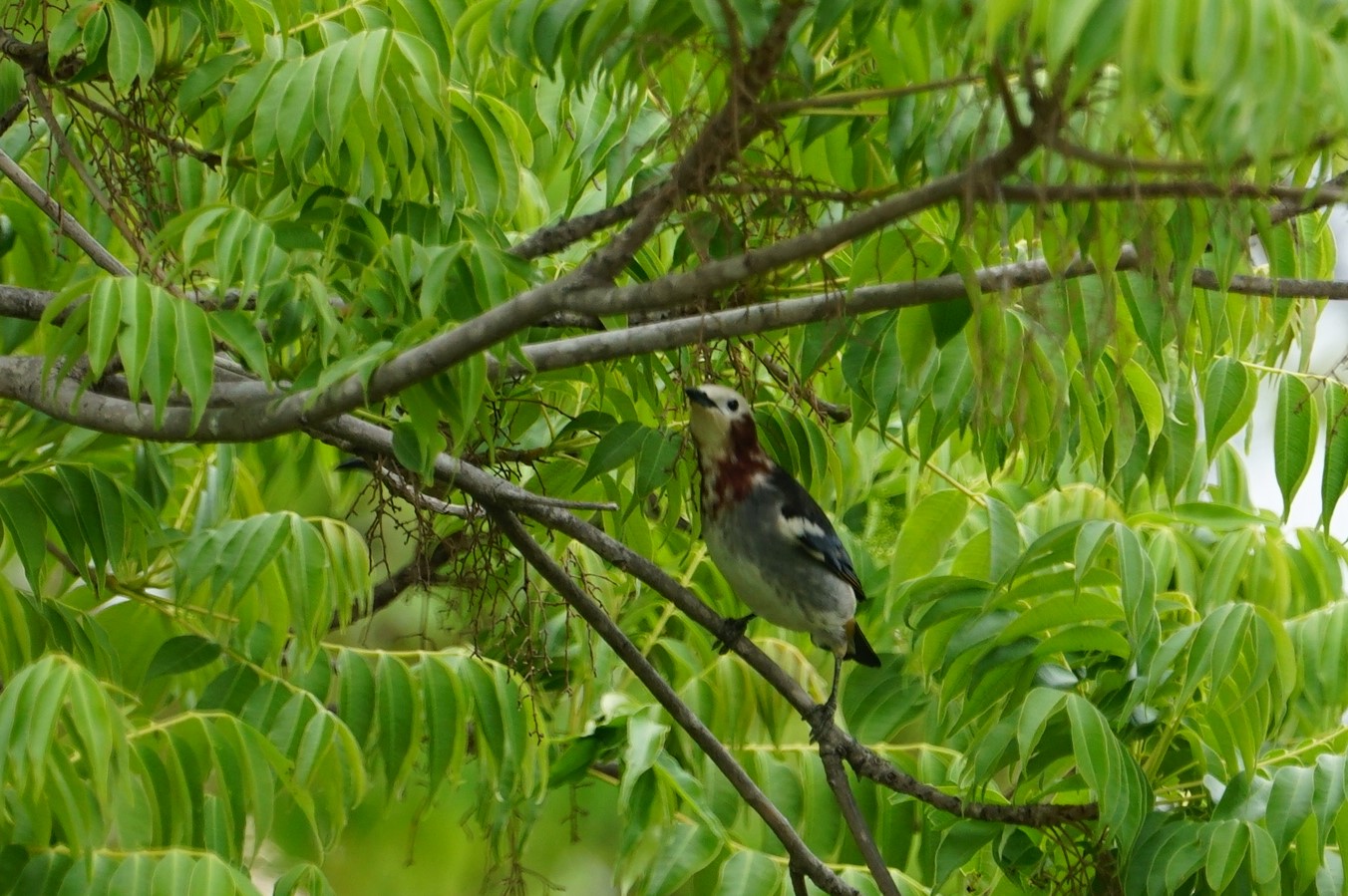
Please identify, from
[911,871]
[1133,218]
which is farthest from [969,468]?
[1133,218]

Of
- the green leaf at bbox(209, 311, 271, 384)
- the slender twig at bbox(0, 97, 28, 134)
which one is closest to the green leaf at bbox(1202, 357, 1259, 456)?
the green leaf at bbox(209, 311, 271, 384)

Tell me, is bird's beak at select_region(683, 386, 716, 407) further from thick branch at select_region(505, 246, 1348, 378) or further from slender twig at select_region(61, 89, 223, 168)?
slender twig at select_region(61, 89, 223, 168)

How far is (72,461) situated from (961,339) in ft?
7.10

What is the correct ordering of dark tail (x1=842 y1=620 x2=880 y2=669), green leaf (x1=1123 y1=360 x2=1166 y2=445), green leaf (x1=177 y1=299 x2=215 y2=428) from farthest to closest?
1. dark tail (x1=842 y1=620 x2=880 y2=669)
2. green leaf (x1=1123 y1=360 x2=1166 y2=445)
3. green leaf (x1=177 y1=299 x2=215 y2=428)

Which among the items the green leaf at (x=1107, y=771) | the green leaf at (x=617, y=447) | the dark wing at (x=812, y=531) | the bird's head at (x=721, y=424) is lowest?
the dark wing at (x=812, y=531)

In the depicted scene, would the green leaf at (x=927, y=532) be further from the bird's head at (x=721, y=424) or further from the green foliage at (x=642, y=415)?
the bird's head at (x=721, y=424)

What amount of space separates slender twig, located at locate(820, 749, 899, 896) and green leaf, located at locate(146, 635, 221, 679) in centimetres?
165

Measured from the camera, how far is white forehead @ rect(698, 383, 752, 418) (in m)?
4.27

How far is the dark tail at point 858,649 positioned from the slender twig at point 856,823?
4.41 feet

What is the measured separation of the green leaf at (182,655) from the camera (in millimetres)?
3869

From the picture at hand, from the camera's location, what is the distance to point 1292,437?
3.89m

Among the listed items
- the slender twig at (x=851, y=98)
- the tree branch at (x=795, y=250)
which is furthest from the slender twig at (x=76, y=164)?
the slender twig at (x=851, y=98)

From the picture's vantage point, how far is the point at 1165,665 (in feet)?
11.5

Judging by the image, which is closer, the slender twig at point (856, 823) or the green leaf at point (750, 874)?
the slender twig at point (856, 823)
